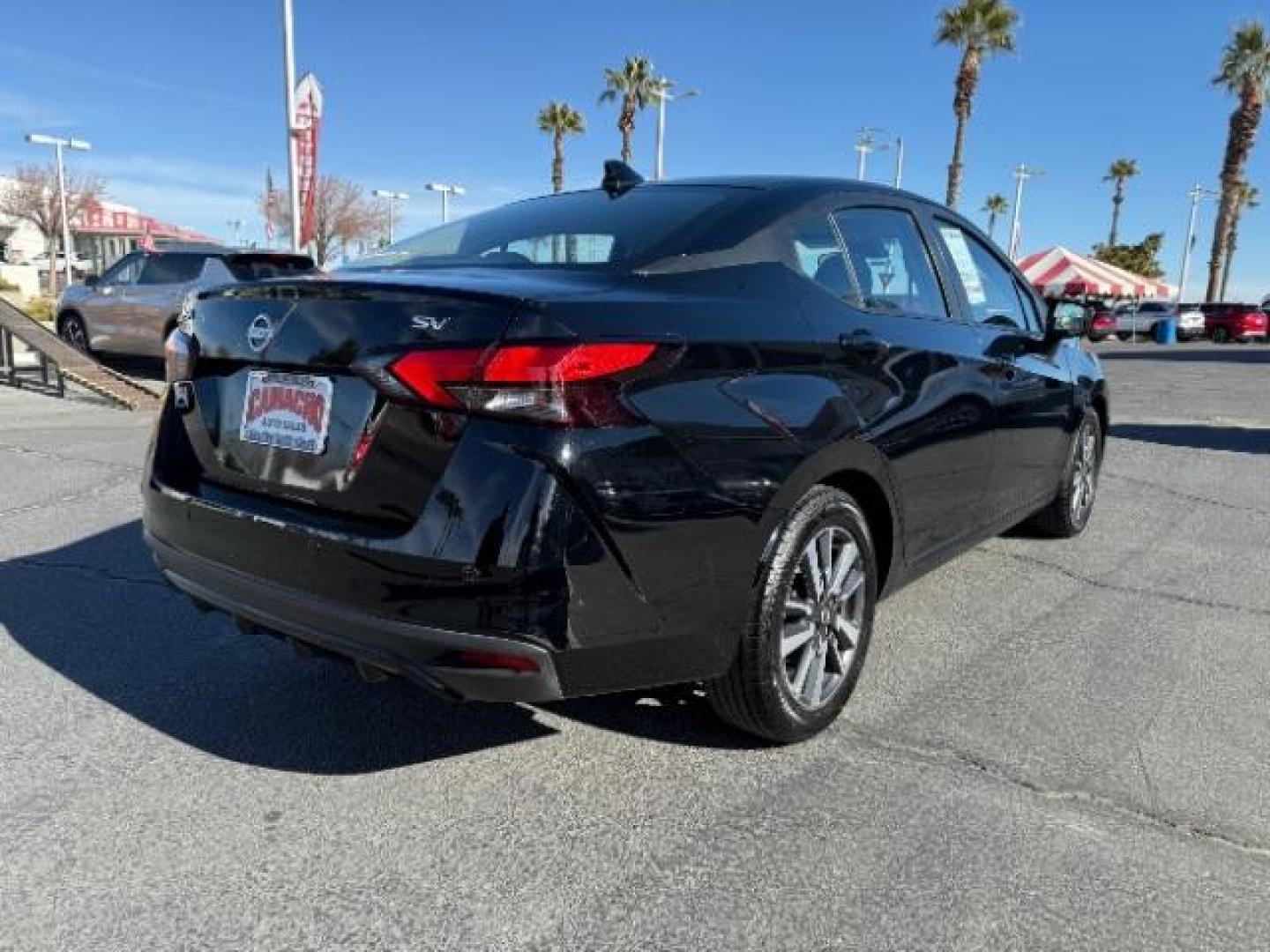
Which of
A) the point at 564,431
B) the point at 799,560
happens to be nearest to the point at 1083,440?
the point at 799,560

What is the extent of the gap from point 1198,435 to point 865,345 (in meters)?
8.55

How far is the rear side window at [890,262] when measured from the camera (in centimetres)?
331

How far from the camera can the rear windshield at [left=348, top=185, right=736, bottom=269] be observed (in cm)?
287

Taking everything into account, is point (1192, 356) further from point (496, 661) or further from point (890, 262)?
point (496, 661)

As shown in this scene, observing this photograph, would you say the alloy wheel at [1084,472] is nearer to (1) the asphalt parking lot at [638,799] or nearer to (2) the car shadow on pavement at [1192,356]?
(1) the asphalt parking lot at [638,799]

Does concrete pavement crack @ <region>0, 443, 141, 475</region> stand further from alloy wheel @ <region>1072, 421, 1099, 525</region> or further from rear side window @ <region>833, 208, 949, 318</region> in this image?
alloy wheel @ <region>1072, 421, 1099, 525</region>

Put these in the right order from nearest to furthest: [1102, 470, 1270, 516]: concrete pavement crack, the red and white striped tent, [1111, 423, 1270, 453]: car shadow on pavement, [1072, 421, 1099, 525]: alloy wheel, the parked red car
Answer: [1072, 421, 1099, 525]: alloy wheel < [1102, 470, 1270, 516]: concrete pavement crack < [1111, 423, 1270, 453]: car shadow on pavement < the red and white striped tent < the parked red car

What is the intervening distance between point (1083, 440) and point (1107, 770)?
291 centimetres

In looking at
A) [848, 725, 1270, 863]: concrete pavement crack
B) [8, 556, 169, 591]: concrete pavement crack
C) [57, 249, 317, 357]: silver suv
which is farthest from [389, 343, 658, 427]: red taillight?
[57, 249, 317, 357]: silver suv

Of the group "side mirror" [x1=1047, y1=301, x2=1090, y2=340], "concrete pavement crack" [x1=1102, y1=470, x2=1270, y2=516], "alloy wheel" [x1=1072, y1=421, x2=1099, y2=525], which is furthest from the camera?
"concrete pavement crack" [x1=1102, y1=470, x2=1270, y2=516]

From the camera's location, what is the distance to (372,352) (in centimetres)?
235

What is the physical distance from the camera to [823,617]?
296 centimetres

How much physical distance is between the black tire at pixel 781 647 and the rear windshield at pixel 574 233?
845mm

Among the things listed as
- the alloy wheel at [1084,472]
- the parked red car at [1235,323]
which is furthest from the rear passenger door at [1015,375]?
the parked red car at [1235,323]
